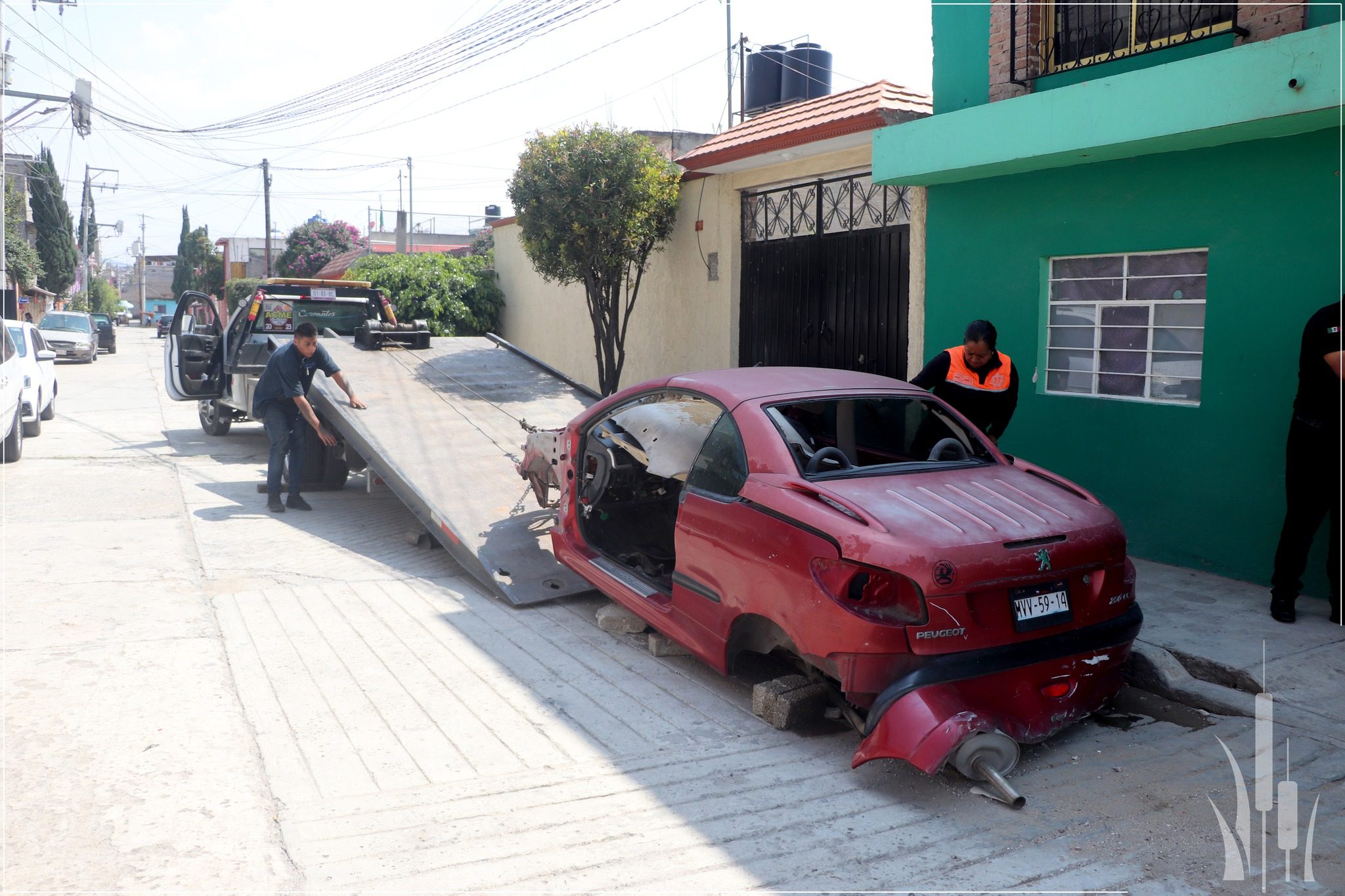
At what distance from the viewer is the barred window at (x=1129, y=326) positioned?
6805 mm

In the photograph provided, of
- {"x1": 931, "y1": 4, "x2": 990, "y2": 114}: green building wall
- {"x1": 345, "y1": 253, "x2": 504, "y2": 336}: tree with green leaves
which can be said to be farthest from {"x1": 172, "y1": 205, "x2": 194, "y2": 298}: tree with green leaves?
{"x1": 931, "y1": 4, "x2": 990, "y2": 114}: green building wall

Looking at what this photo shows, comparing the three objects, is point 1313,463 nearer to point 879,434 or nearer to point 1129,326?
point 1129,326

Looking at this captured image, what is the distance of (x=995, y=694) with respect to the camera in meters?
3.72

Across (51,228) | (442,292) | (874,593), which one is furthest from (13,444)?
(51,228)

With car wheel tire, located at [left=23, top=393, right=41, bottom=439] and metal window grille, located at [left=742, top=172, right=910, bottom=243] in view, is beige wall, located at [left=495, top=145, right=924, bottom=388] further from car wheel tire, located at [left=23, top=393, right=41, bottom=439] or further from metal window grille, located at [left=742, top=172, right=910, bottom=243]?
car wheel tire, located at [left=23, top=393, right=41, bottom=439]

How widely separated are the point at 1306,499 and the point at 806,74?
10067mm

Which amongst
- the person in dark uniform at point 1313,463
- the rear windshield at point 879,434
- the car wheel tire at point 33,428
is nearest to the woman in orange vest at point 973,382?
the rear windshield at point 879,434

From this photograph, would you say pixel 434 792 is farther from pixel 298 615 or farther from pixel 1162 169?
pixel 1162 169

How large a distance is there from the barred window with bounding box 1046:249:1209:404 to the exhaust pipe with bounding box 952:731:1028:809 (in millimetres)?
4147

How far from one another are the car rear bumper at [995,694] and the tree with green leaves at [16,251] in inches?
1520

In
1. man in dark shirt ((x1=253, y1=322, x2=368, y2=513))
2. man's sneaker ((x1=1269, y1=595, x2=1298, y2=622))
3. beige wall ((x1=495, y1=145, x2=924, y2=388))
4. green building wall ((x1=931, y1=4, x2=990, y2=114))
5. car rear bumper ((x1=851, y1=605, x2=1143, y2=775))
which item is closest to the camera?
car rear bumper ((x1=851, y1=605, x2=1143, y2=775))

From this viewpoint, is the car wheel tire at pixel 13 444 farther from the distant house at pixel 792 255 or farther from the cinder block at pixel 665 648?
the cinder block at pixel 665 648

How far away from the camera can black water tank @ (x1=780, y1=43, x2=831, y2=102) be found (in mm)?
13578

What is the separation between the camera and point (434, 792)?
11.9 ft
